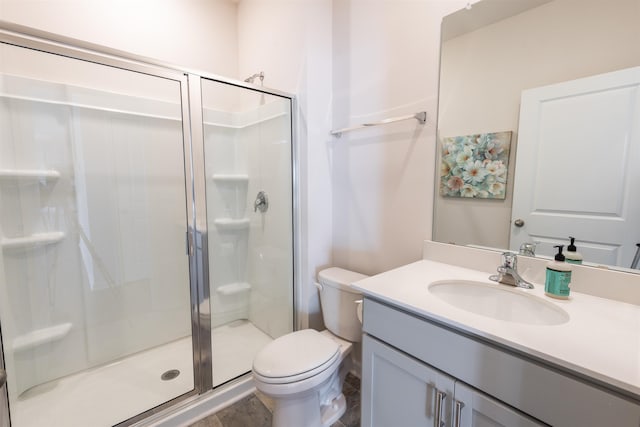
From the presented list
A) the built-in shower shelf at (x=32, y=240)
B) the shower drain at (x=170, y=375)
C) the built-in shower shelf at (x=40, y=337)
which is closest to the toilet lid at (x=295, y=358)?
the shower drain at (x=170, y=375)

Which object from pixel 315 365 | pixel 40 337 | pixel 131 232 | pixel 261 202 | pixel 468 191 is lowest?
pixel 40 337

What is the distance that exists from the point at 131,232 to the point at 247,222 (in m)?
0.78

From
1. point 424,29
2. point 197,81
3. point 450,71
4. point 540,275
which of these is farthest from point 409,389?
point 197,81

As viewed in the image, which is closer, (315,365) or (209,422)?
(315,365)

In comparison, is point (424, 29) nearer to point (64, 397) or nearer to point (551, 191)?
point (551, 191)

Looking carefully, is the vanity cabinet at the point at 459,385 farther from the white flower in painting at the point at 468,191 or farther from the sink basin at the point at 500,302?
the white flower in painting at the point at 468,191

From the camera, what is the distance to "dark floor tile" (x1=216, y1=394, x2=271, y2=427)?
4.77 feet

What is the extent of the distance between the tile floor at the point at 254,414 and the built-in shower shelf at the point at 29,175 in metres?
1.60

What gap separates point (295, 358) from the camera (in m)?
1.25

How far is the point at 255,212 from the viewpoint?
2.18m

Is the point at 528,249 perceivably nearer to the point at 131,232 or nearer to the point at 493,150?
the point at 493,150

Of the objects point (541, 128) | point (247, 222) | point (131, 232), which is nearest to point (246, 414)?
point (247, 222)

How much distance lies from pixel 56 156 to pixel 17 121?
229 mm

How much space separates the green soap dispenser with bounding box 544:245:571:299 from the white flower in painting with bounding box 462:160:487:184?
43 centimetres
